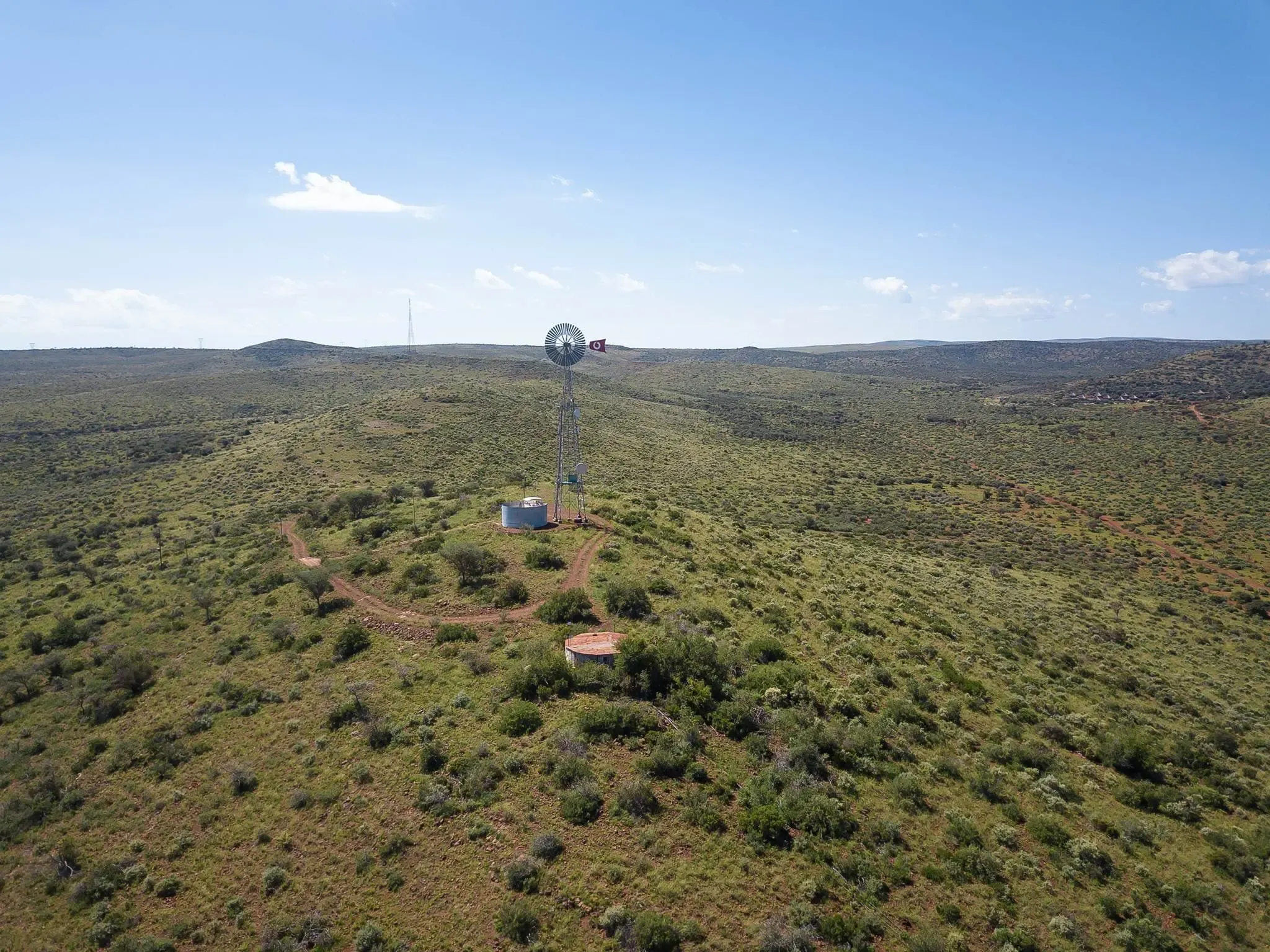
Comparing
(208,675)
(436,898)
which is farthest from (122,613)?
(436,898)

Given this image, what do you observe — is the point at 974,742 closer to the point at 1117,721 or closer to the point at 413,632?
the point at 1117,721

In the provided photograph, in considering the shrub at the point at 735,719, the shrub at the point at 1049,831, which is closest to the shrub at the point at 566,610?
the shrub at the point at 735,719

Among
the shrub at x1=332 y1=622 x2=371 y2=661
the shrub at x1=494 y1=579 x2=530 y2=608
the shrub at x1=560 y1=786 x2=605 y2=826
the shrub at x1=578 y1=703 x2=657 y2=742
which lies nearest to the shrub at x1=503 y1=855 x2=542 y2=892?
the shrub at x1=560 y1=786 x2=605 y2=826

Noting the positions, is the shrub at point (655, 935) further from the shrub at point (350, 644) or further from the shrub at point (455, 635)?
the shrub at point (350, 644)

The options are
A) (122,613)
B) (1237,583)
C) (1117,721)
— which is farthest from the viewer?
(1237,583)

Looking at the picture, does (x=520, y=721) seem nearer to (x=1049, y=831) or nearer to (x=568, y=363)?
(x=1049, y=831)

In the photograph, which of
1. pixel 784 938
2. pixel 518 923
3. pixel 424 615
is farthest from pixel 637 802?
pixel 424 615
